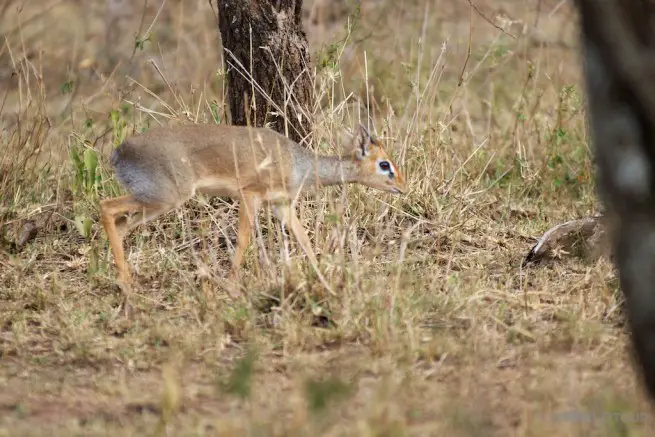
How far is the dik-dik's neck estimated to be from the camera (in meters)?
5.78

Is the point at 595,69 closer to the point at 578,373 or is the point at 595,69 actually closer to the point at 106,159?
the point at 578,373

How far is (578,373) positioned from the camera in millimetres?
3791

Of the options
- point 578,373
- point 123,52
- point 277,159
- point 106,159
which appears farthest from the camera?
point 123,52

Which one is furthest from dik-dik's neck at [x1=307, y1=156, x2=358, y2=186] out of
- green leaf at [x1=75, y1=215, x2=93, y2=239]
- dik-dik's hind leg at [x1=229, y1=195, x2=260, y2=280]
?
green leaf at [x1=75, y1=215, x2=93, y2=239]

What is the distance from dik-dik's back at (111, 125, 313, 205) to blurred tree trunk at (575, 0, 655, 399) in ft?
8.91

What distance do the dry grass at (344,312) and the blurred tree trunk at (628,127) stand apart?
55cm

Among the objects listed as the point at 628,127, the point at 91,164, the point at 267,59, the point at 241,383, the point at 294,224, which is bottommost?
the point at 241,383

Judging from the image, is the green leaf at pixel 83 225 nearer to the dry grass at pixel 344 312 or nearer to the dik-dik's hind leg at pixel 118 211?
the dry grass at pixel 344 312

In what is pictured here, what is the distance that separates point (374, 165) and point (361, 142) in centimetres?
15

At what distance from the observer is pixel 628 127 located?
8.63 feet

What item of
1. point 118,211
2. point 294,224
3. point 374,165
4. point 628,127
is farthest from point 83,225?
point 628,127

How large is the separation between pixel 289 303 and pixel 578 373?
1266mm

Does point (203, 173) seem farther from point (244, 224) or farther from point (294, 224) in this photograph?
point (294, 224)

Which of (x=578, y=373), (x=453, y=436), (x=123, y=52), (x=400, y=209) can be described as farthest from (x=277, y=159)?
(x=123, y=52)
